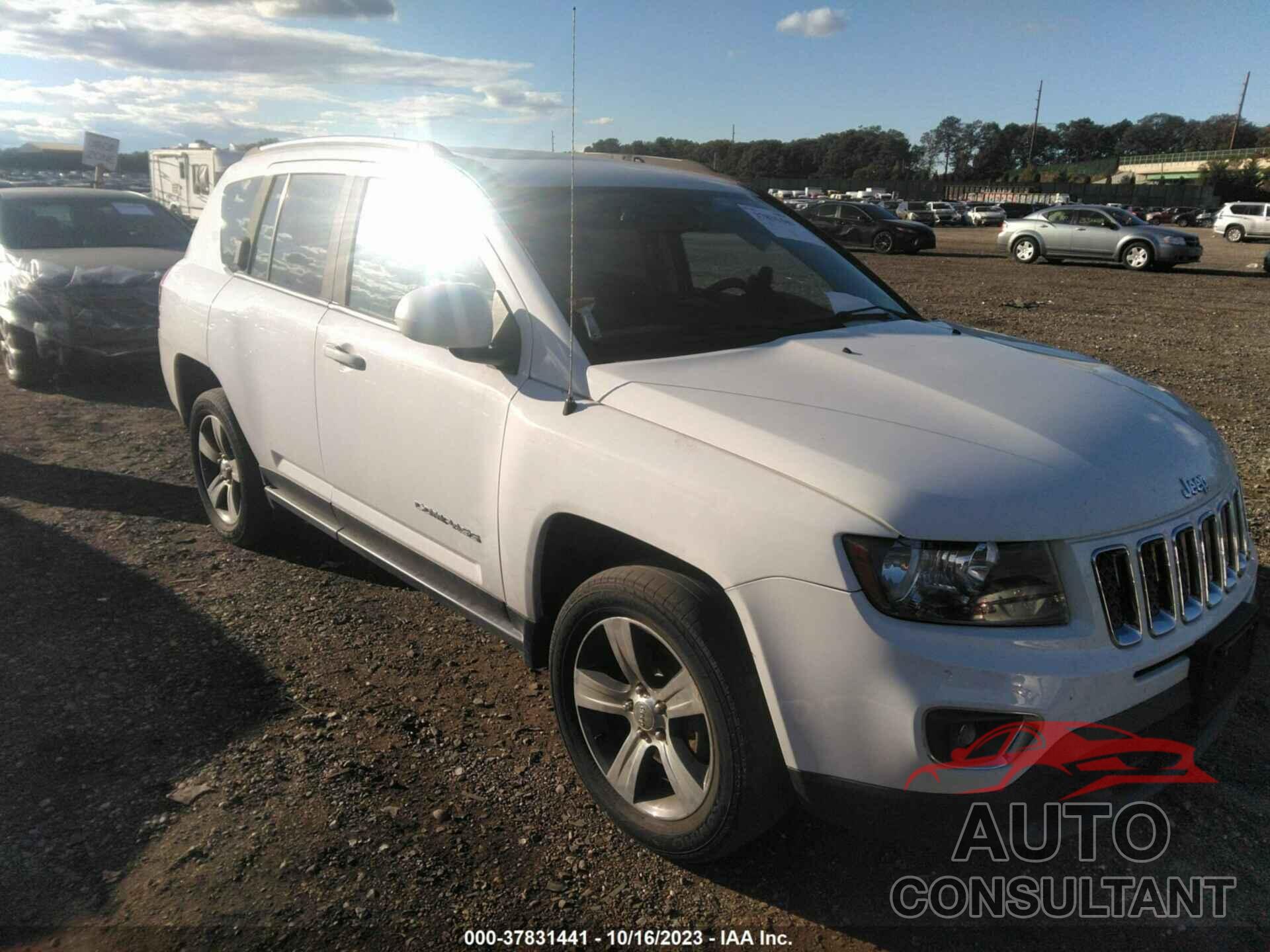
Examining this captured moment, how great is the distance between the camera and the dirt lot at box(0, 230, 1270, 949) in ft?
7.77

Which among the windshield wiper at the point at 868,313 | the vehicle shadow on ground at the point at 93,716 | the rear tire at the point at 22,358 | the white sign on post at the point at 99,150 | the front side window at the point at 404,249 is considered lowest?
the vehicle shadow on ground at the point at 93,716

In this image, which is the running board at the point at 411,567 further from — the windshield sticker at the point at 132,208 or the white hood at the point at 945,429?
the windshield sticker at the point at 132,208

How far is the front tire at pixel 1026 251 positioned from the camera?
968 inches

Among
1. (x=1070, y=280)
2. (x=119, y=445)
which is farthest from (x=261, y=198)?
(x=1070, y=280)

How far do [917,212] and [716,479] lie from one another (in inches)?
2144

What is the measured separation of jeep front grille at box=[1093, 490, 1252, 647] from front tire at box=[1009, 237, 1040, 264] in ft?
81.2

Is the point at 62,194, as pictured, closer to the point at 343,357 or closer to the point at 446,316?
the point at 343,357

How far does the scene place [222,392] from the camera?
4406 mm

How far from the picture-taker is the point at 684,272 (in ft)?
11.4

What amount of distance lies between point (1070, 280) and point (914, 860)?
64.6 feet

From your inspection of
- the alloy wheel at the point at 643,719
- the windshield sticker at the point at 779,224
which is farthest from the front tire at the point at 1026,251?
the alloy wheel at the point at 643,719

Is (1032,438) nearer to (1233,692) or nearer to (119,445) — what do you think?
(1233,692)

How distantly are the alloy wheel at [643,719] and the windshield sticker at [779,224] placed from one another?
1968mm

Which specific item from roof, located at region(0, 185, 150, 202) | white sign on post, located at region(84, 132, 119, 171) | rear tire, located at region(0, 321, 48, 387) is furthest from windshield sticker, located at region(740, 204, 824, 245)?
white sign on post, located at region(84, 132, 119, 171)
